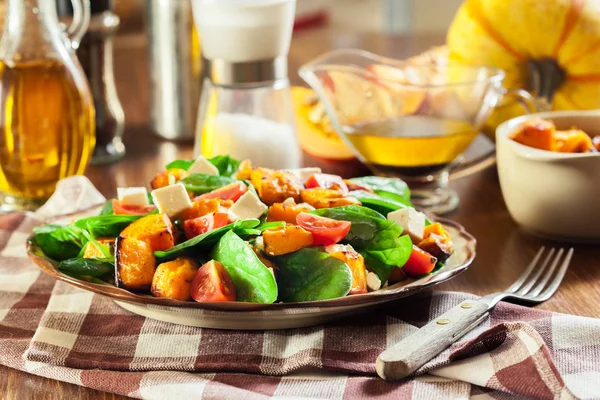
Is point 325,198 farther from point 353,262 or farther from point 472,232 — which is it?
point 472,232

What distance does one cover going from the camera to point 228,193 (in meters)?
1.23

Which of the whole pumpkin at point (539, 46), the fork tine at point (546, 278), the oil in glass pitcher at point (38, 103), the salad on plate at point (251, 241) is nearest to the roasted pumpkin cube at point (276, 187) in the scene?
the salad on plate at point (251, 241)

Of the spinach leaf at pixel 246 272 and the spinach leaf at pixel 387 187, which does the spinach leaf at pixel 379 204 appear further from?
the spinach leaf at pixel 246 272

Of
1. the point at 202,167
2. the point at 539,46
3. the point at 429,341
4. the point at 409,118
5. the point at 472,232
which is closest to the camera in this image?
the point at 429,341

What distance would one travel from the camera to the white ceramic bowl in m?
1.36

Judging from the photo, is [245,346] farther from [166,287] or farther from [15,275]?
[15,275]

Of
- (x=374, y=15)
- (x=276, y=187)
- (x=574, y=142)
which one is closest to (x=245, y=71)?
(x=276, y=187)

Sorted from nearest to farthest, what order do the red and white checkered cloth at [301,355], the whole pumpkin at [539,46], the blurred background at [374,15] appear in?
the red and white checkered cloth at [301,355]
the whole pumpkin at [539,46]
the blurred background at [374,15]

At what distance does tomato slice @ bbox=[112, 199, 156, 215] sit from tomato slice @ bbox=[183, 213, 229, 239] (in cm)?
12

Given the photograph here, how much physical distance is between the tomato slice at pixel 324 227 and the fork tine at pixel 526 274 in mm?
250

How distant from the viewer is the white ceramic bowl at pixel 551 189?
1.36 metres

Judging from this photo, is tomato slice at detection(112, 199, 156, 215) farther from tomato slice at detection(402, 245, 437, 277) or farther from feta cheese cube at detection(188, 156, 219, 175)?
tomato slice at detection(402, 245, 437, 277)

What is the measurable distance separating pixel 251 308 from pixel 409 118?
69 centimetres

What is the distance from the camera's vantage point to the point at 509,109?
1.79 metres
